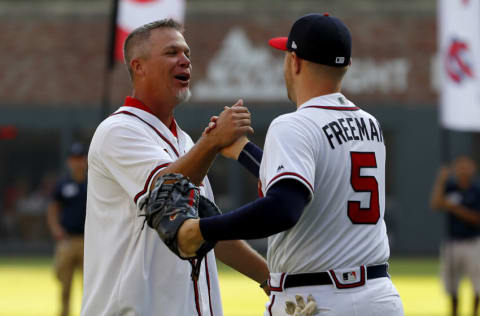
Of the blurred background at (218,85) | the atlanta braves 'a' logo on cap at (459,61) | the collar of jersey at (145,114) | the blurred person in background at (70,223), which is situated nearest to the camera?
the collar of jersey at (145,114)

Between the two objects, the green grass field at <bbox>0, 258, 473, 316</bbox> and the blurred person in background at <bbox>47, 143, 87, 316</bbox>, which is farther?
the green grass field at <bbox>0, 258, 473, 316</bbox>

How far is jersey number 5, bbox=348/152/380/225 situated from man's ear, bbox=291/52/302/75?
0.47 meters

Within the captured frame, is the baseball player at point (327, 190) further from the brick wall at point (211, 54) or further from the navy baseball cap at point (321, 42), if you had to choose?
the brick wall at point (211, 54)

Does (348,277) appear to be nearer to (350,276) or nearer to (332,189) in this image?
(350,276)

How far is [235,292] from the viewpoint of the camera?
17094 mm

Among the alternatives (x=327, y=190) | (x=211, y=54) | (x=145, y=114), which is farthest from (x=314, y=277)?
(x=211, y=54)

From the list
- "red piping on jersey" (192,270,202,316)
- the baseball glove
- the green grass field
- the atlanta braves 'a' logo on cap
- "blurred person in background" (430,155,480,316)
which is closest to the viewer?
the baseball glove

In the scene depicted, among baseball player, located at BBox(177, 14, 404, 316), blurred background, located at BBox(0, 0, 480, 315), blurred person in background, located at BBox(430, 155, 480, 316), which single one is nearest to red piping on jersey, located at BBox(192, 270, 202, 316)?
baseball player, located at BBox(177, 14, 404, 316)

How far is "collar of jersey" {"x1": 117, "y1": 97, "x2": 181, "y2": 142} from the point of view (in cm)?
473

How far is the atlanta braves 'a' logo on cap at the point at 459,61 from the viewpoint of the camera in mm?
12586

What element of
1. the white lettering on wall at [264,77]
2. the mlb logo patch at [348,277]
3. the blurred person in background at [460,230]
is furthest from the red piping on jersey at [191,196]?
the white lettering on wall at [264,77]

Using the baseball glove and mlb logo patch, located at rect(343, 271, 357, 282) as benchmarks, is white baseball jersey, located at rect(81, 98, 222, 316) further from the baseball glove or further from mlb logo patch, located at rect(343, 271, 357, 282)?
mlb logo patch, located at rect(343, 271, 357, 282)

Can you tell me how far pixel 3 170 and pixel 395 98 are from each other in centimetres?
1274

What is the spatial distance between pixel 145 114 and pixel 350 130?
3.74 feet
